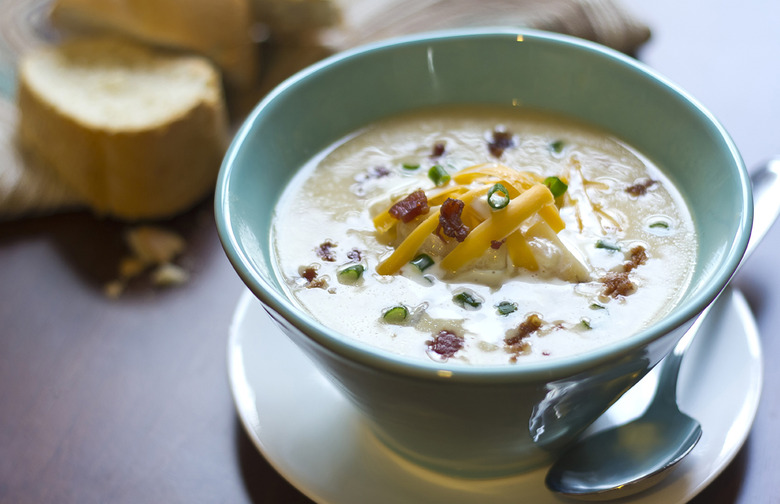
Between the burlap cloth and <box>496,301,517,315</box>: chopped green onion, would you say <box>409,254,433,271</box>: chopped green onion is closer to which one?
<box>496,301,517,315</box>: chopped green onion

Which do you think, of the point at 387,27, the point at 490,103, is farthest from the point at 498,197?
the point at 387,27

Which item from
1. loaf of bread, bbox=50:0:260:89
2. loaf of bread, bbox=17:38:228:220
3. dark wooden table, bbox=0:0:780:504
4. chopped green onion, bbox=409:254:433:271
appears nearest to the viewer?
chopped green onion, bbox=409:254:433:271

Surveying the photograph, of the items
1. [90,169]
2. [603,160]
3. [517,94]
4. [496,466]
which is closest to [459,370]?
[496,466]

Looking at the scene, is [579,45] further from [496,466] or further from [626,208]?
[496,466]

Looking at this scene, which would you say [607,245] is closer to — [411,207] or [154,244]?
[411,207]

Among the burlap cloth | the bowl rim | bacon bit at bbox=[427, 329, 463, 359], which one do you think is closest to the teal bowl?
the bowl rim

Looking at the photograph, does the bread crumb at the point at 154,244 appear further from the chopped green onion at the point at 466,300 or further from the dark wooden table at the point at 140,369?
the chopped green onion at the point at 466,300
